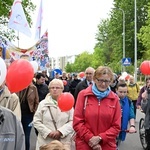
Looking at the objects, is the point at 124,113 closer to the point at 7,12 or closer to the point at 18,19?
the point at 18,19

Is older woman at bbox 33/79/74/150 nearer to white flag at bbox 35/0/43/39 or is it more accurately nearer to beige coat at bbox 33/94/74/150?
beige coat at bbox 33/94/74/150

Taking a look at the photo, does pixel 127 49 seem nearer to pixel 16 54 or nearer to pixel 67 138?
pixel 16 54

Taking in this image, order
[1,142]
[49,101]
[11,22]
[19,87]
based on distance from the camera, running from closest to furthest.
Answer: [1,142], [19,87], [49,101], [11,22]

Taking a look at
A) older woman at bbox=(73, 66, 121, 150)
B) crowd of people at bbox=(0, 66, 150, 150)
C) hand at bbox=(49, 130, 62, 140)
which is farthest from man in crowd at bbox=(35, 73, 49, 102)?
older woman at bbox=(73, 66, 121, 150)

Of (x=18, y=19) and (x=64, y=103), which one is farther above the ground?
(x=18, y=19)

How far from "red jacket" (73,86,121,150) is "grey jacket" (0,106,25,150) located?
1.70 metres

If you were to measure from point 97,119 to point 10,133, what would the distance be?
5.98ft

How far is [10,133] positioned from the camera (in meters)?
2.99

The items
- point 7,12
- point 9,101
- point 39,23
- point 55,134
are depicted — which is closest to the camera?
point 9,101

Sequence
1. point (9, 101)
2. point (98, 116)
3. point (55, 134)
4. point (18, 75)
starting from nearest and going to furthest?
point (18, 75)
point (98, 116)
point (9, 101)
point (55, 134)

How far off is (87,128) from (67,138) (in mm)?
908

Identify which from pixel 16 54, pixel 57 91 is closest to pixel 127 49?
pixel 16 54

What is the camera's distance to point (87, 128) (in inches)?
185

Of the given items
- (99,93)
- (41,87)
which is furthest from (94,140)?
(41,87)
